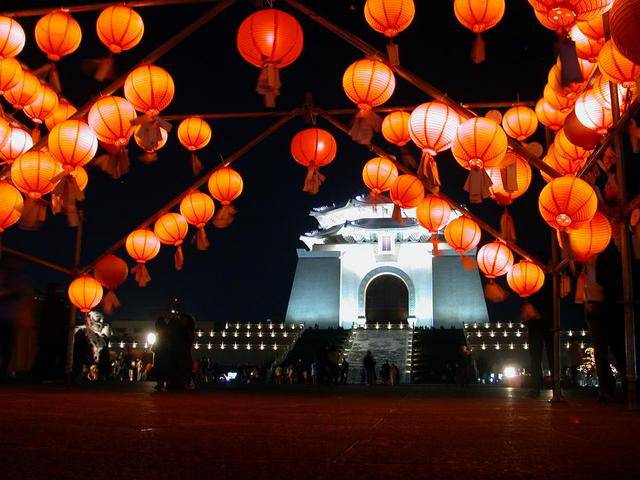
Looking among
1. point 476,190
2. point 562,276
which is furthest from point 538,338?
point 476,190

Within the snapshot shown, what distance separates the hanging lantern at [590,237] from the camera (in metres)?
5.53

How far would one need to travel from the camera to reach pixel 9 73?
7.23 meters

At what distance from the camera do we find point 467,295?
2991cm

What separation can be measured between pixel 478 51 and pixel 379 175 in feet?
10.6

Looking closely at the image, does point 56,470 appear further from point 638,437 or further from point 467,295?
point 467,295

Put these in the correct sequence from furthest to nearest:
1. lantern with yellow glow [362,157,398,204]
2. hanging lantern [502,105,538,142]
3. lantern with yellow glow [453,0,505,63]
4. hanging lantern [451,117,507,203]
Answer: lantern with yellow glow [362,157,398,204] → hanging lantern [502,105,538,142] → lantern with yellow glow [453,0,505,63] → hanging lantern [451,117,507,203]

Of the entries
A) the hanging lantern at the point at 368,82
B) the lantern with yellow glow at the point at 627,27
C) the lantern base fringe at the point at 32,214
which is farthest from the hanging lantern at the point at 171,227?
the lantern with yellow glow at the point at 627,27

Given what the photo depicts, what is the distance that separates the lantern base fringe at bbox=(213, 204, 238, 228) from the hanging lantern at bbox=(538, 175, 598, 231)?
4162mm

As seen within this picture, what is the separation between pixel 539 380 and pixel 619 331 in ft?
9.33

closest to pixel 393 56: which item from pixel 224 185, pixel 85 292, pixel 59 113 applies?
pixel 224 185

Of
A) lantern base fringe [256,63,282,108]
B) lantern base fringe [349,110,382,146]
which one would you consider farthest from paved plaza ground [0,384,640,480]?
lantern base fringe [349,110,382,146]

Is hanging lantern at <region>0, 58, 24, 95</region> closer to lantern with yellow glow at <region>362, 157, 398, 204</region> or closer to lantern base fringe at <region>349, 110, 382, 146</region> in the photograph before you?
lantern base fringe at <region>349, 110, 382, 146</region>

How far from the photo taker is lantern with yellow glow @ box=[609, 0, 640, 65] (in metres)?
3.15

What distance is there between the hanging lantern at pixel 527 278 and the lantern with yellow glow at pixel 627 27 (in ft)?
20.5
